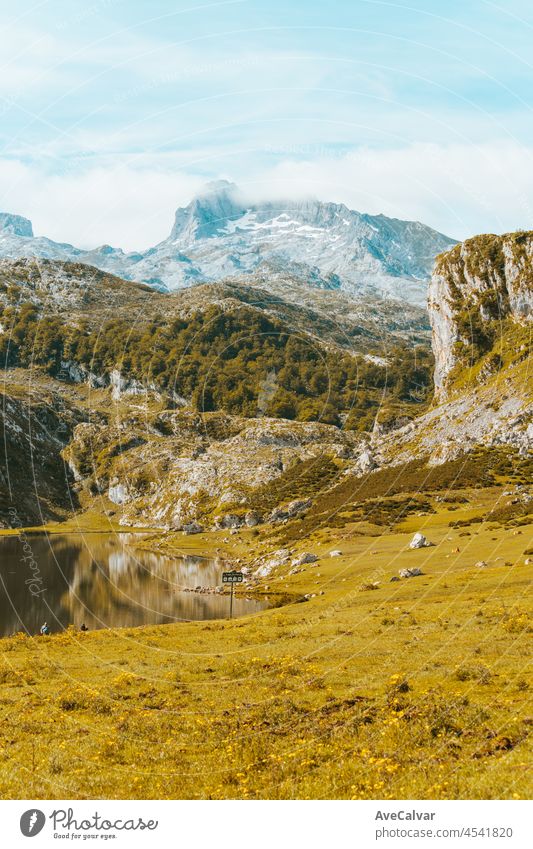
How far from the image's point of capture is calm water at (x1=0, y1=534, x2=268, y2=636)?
86.2 meters

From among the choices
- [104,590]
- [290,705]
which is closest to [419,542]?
[104,590]

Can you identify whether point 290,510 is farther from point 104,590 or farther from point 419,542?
point 419,542

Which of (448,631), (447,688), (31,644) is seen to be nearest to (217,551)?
(31,644)

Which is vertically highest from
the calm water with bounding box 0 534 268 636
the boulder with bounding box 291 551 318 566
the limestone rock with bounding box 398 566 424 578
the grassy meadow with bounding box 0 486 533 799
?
the grassy meadow with bounding box 0 486 533 799

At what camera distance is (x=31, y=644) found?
1978 inches

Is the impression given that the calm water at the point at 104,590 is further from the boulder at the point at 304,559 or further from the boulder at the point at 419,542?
the boulder at the point at 419,542

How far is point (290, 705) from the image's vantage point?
2708 cm

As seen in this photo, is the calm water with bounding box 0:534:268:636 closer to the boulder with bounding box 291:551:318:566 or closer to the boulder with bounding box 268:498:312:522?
the boulder with bounding box 291:551:318:566

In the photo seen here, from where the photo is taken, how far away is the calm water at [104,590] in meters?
86.2

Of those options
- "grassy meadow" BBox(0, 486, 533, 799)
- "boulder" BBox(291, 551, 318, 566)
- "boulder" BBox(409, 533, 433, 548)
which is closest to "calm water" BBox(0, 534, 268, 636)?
"boulder" BBox(291, 551, 318, 566)

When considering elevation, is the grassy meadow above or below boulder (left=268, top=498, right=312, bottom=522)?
above

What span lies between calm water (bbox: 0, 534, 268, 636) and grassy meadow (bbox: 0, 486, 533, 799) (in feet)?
67.3

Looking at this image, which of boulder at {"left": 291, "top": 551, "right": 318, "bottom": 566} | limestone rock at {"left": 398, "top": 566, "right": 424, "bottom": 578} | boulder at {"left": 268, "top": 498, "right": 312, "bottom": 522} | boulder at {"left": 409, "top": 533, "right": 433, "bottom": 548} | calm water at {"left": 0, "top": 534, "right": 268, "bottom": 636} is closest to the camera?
limestone rock at {"left": 398, "top": 566, "right": 424, "bottom": 578}
